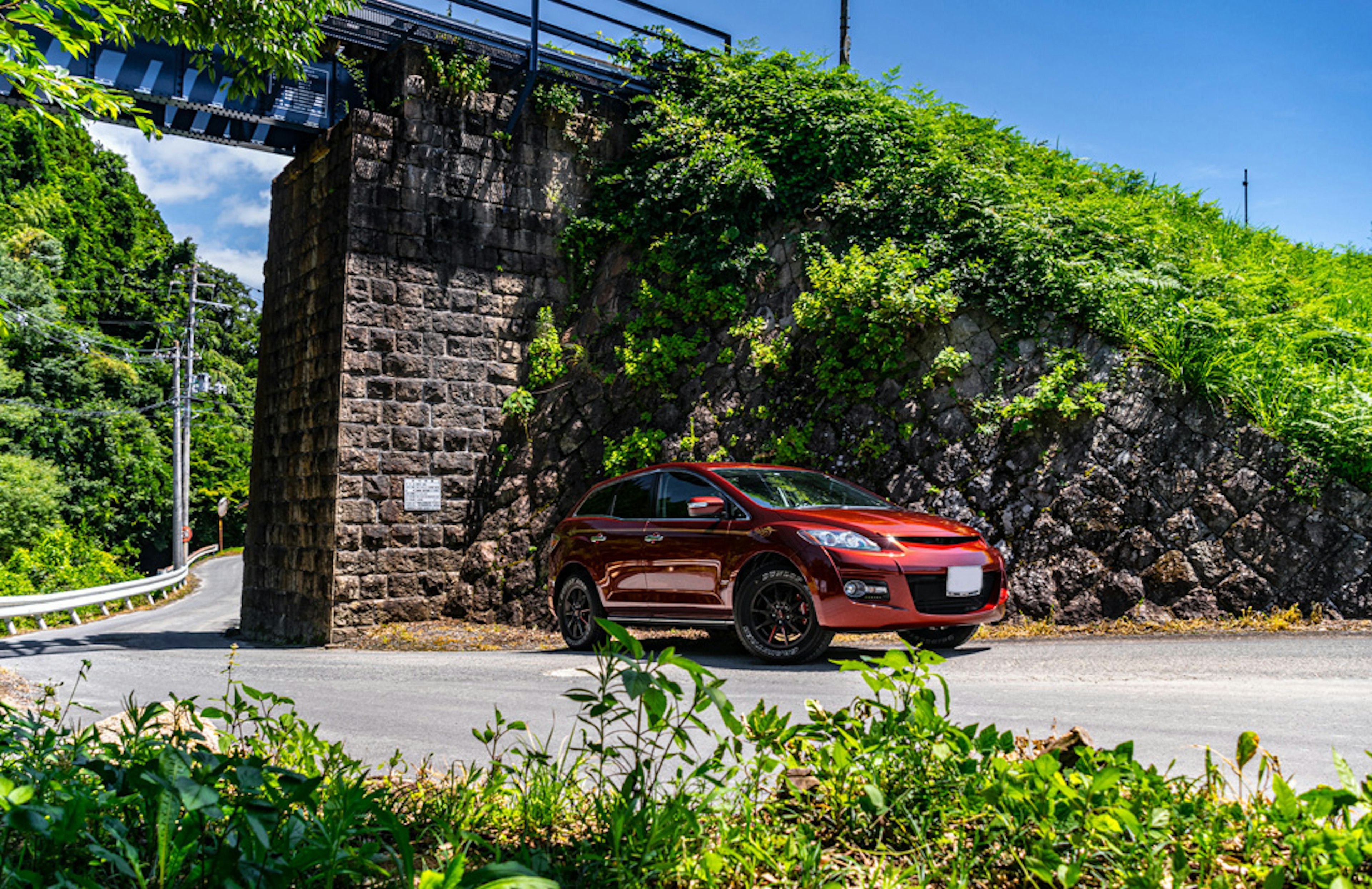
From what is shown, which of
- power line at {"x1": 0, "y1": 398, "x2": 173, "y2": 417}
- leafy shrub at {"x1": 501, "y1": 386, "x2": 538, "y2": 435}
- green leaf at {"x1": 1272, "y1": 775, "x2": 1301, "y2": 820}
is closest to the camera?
green leaf at {"x1": 1272, "y1": 775, "x2": 1301, "y2": 820}

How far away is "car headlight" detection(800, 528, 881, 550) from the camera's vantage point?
22.8 feet

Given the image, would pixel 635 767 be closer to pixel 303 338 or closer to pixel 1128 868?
pixel 1128 868

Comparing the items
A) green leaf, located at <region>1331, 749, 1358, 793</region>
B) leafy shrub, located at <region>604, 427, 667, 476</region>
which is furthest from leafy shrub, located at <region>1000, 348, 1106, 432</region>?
green leaf, located at <region>1331, 749, 1358, 793</region>

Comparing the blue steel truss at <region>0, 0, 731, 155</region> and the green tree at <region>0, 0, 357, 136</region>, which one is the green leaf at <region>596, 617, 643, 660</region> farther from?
the blue steel truss at <region>0, 0, 731, 155</region>

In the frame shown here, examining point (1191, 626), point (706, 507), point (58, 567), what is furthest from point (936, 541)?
point (58, 567)

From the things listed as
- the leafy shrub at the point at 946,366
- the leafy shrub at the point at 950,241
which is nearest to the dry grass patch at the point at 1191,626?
the leafy shrub at the point at 950,241

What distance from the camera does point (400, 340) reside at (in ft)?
40.6

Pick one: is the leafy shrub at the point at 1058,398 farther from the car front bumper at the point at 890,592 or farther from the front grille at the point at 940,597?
the car front bumper at the point at 890,592

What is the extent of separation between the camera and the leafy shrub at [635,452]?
12023 millimetres

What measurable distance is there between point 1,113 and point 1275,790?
12.5 m

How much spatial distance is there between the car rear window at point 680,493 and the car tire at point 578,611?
108 cm

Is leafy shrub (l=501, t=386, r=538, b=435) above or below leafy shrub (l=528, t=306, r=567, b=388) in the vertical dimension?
below

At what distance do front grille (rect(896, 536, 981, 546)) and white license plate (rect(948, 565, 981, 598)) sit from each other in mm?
213

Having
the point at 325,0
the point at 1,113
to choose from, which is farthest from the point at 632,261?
the point at 1,113
